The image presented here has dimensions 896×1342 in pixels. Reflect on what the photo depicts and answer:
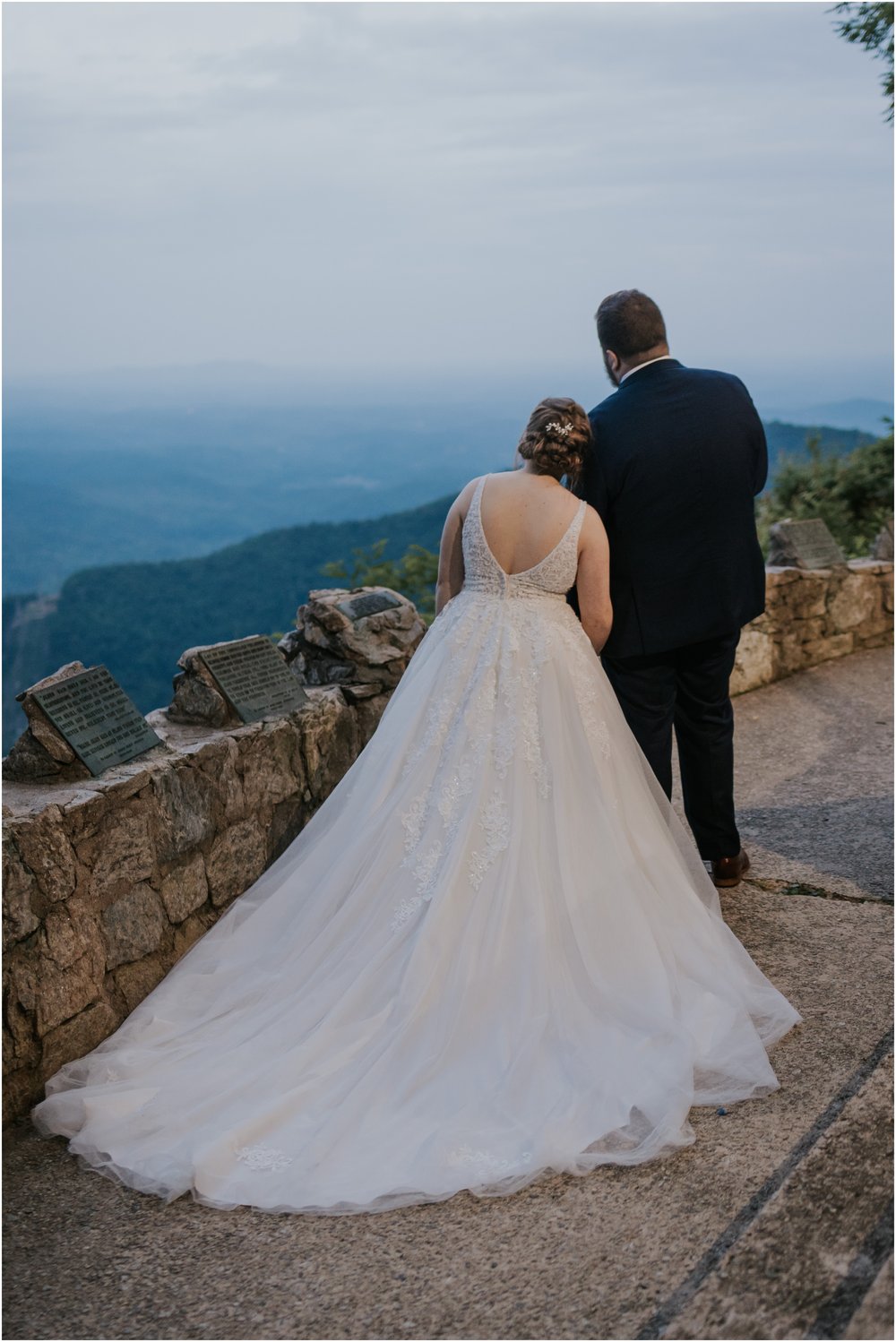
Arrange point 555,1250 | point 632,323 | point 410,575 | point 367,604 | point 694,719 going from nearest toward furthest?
point 555,1250
point 632,323
point 694,719
point 367,604
point 410,575

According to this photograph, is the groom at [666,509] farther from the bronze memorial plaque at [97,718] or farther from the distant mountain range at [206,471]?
the distant mountain range at [206,471]

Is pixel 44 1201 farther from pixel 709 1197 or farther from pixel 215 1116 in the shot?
pixel 709 1197

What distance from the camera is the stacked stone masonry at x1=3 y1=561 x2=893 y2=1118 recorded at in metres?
2.99

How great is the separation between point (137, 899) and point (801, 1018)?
1968 mm

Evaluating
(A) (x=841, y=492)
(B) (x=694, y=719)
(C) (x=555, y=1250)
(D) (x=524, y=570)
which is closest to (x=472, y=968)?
(C) (x=555, y=1250)

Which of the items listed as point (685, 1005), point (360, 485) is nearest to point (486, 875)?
point (685, 1005)

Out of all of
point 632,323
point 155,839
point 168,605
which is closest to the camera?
point 155,839

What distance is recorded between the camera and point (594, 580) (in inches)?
145

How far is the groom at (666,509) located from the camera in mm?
3838

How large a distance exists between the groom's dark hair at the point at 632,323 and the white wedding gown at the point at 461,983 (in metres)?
0.71

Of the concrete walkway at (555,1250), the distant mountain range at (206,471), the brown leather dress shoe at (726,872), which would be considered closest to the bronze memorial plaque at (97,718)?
the concrete walkway at (555,1250)

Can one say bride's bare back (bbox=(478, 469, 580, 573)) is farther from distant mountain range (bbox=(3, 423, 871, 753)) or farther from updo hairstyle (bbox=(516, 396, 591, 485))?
distant mountain range (bbox=(3, 423, 871, 753))

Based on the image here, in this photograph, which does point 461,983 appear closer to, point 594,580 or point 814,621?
point 594,580

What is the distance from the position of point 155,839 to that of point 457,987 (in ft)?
3.49
